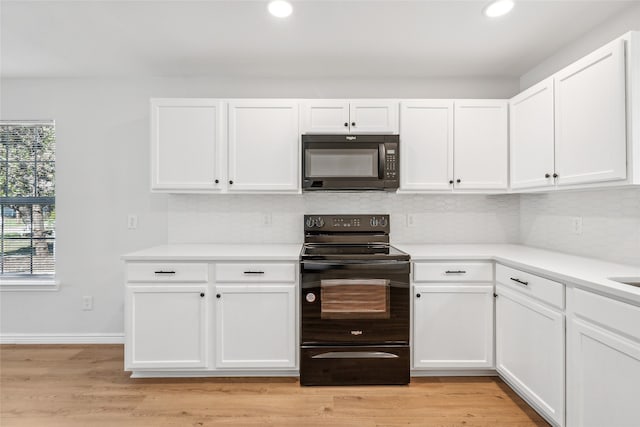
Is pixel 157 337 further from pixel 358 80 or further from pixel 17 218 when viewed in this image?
pixel 358 80

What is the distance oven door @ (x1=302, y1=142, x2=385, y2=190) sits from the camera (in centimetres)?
259

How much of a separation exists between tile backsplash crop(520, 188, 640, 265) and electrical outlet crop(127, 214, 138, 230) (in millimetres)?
3412

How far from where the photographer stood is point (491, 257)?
2.35 m

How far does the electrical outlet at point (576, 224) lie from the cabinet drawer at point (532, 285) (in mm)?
608

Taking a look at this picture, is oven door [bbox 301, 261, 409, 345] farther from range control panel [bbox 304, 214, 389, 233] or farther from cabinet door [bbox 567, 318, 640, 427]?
cabinet door [bbox 567, 318, 640, 427]

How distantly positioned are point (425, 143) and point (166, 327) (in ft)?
7.67

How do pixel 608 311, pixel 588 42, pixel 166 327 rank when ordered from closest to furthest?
pixel 608 311 < pixel 588 42 < pixel 166 327

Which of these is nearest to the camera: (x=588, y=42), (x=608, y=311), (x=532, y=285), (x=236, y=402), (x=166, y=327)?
(x=608, y=311)

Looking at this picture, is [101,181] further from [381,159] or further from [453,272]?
[453,272]

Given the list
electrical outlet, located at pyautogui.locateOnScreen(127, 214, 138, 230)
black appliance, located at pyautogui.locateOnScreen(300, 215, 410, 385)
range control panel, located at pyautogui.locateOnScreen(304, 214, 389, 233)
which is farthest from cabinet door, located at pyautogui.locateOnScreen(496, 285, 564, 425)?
electrical outlet, located at pyautogui.locateOnScreen(127, 214, 138, 230)

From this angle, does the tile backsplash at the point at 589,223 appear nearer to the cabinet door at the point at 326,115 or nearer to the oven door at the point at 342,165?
the oven door at the point at 342,165

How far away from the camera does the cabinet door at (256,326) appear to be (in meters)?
2.36

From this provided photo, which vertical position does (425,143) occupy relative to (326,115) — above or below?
below

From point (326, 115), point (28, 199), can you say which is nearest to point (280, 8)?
point (326, 115)
